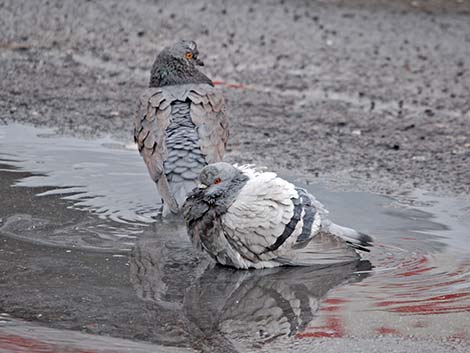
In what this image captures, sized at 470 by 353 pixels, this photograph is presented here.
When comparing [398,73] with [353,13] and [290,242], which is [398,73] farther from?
[290,242]

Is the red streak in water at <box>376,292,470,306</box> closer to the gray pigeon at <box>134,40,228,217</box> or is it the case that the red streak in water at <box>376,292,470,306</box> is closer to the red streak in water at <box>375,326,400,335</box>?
the red streak in water at <box>375,326,400,335</box>

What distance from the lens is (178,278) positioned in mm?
6113

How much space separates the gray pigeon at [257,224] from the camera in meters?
6.17

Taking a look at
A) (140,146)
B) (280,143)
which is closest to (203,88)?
(140,146)

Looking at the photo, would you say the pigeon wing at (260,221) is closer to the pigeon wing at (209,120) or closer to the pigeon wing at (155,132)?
the pigeon wing at (155,132)

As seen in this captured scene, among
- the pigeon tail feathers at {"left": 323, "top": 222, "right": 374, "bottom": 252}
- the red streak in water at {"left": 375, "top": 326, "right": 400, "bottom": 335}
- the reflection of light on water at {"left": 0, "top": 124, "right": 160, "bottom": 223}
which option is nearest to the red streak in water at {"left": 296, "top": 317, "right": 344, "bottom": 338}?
the red streak in water at {"left": 375, "top": 326, "right": 400, "bottom": 335}

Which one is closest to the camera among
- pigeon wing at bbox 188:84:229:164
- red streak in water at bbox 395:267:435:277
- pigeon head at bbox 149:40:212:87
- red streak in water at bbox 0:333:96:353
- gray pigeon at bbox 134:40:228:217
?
red streak in water at bbox 0:333:96:353

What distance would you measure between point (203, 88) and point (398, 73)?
4199 mm

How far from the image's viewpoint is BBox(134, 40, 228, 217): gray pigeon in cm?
718

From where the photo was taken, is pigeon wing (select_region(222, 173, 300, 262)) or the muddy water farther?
pigeon wing (select_region(222, 173, 300, 262))

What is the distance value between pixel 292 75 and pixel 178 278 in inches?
224

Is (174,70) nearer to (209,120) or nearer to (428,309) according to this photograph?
(209,120)

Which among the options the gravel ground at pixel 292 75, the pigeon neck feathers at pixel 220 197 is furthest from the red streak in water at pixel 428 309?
the gravel ground at pixel 292 75

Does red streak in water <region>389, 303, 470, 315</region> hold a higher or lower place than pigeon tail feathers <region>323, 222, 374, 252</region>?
lower
